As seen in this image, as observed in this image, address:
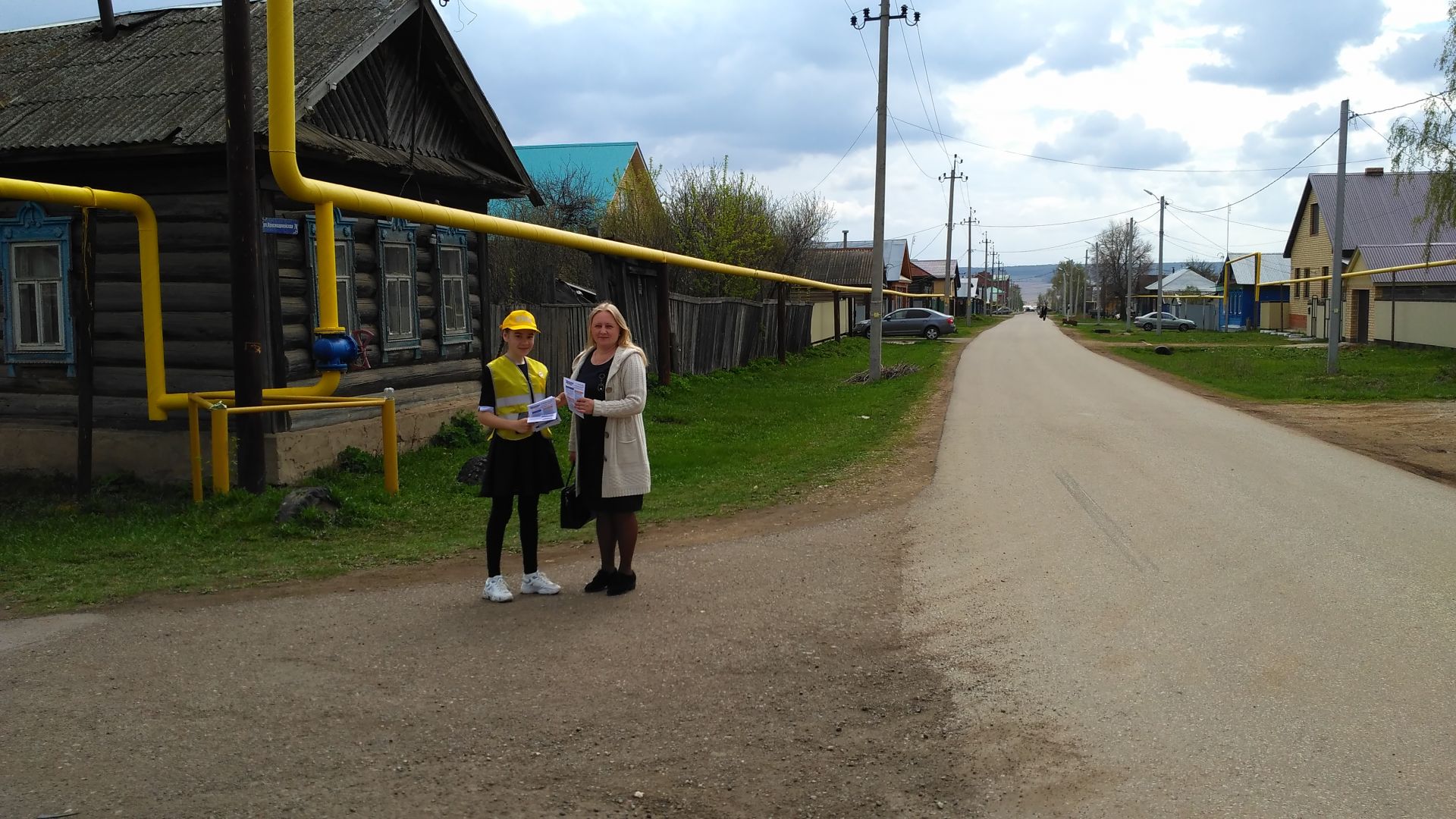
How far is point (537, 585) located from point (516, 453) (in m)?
0.79

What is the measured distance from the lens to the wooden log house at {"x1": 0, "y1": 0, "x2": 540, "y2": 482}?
10.7 m

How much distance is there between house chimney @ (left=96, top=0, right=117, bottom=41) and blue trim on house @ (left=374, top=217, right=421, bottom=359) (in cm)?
419

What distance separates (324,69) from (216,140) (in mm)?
1517

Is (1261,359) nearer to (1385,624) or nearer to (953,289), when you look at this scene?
(1385,624)

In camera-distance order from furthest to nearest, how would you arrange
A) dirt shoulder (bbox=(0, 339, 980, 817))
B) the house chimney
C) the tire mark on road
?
the house chimney → the tire mark on road → dirt shoulder (bbox=(0, 339, 980, 817))

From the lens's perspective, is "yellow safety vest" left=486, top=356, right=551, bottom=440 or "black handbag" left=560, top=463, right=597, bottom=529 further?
"black handbag" left=560, top=463, right=597, bottom=529

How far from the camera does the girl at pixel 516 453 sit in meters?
6.45

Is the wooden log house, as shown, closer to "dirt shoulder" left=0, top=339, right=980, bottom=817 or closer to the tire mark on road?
"dirt shoulder" left=0, top=339, right=980, bottom=817

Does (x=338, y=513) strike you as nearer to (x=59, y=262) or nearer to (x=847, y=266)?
(x=59, y=262)

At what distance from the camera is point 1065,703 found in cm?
485

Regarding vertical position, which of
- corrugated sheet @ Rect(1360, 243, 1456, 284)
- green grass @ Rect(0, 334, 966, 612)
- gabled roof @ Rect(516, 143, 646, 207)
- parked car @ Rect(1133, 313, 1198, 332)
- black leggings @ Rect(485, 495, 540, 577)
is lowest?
green grass @ Rect(0, 334, 966, 612)

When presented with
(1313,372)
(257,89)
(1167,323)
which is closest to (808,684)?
(257,89)

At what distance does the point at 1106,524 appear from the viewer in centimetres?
867

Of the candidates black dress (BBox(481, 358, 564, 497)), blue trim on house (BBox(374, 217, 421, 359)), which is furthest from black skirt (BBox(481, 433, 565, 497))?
blue trim on house (BBox(374, 217, 421, 359))
